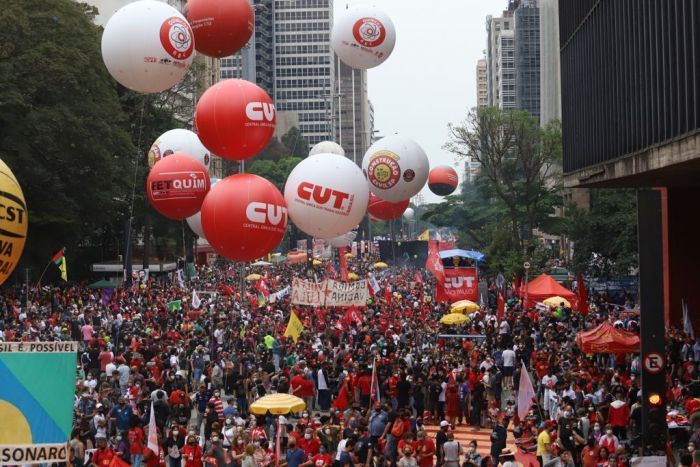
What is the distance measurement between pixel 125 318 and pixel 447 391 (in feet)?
46.9

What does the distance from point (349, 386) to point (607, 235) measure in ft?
83.0

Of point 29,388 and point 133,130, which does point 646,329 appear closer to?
point 29,388

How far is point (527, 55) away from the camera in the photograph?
113250 mm

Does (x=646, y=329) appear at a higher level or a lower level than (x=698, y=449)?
higher

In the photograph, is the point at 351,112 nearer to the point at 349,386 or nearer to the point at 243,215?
the point at 349,386

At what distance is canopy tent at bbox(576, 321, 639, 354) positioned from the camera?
19391 mm

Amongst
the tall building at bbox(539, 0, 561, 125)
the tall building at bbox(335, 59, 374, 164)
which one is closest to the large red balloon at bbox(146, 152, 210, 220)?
the tall building at bbox(539, 0, 561, 125)

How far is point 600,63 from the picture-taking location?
78.8 ft

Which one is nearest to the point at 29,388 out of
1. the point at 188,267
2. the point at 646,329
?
the point at 646,329

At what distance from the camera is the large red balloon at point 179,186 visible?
20.3m

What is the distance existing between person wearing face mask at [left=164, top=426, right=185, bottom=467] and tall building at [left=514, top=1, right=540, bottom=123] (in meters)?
98.4

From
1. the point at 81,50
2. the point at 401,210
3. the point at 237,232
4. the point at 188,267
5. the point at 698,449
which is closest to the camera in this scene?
the point at 698,449

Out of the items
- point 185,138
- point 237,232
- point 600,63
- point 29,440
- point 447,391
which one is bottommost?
point 447,391

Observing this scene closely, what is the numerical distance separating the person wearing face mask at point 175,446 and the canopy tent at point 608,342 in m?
8.52
